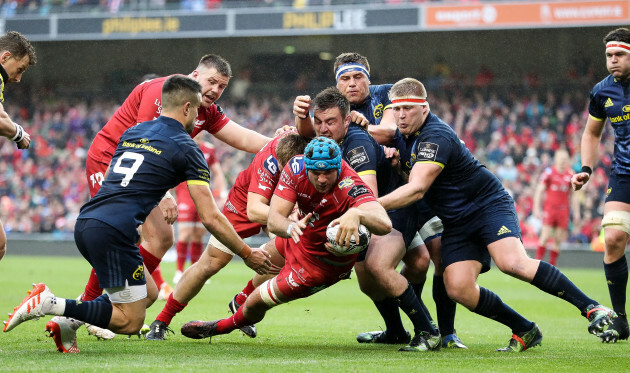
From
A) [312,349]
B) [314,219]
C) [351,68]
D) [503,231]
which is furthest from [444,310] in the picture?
[351,68]

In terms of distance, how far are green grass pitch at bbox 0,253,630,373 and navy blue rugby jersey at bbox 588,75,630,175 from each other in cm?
177

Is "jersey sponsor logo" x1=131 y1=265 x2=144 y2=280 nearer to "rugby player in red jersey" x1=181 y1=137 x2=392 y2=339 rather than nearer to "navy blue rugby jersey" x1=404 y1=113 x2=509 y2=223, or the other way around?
"rugby player in red jersey" x1=181 y1=137 x2=392 y2=339

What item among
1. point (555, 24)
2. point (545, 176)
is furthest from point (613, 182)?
point (555, 24)

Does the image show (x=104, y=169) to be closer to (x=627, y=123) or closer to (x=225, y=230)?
(x=225, y=230)

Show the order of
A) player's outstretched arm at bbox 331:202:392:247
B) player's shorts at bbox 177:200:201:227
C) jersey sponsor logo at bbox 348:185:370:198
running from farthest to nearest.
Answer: player's shorts at bbox 177:200:201:227 < jersey sponsor logo at bbox 348:185:370:198 < player's outstretched arm at bbox 331:202:392:247

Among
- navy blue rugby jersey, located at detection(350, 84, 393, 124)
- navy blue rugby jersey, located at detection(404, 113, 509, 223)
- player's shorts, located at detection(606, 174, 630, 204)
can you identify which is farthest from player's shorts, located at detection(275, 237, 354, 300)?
player's shorts, located at detection(606, 174, 630, 204)

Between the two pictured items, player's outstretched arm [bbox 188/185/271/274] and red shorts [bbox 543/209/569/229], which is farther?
red shorts [bbox 543/209/569/229]

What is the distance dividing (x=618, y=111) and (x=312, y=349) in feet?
12.6

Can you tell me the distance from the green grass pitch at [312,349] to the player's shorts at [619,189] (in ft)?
4.61

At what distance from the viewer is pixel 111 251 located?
591 cm

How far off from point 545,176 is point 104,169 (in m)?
12.8

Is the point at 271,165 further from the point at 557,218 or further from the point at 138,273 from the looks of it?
the point at 557,218

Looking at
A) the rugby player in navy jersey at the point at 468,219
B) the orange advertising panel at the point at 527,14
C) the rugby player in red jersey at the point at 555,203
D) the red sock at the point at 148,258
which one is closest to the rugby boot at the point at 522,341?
the rugby player in navy jersey at the point at 468,219

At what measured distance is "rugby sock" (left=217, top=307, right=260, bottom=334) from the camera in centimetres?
685
